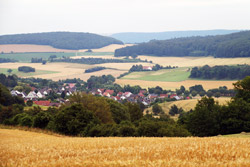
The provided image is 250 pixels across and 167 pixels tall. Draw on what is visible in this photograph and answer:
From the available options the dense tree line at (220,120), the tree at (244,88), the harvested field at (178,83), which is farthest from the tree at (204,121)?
the harvested field at (178,83)

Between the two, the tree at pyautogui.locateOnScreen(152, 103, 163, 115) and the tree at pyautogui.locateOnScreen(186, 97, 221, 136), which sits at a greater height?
the tree at pyautogui.locateOnScreen(186, 97, 221, 136)

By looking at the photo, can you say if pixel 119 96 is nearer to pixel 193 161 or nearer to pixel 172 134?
pixel 172 134

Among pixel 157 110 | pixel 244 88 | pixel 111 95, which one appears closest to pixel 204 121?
pixel 244 88

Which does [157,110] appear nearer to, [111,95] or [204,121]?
[204,121]

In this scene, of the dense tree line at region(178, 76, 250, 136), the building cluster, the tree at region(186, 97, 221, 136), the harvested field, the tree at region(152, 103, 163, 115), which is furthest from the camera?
the harvested field

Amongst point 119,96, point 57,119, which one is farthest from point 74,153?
point 119,96

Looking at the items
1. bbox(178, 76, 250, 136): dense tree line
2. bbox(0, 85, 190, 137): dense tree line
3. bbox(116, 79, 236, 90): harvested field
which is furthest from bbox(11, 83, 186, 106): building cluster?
bbox(178, 76, 250, 136): dense tree line

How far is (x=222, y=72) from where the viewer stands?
17312cm

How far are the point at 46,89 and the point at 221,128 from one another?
12109 centimetres

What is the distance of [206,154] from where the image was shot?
1570cm

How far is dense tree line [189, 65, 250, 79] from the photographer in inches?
6654

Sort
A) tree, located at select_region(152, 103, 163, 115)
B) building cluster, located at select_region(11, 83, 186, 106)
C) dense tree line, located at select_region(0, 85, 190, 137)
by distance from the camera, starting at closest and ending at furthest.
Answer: dense tree line, located at select_region(0, 85, 190, 137), tree, located at select_region(152, 103, 163, 115), building cluster, located at select_region(11, 83, 186, 106)

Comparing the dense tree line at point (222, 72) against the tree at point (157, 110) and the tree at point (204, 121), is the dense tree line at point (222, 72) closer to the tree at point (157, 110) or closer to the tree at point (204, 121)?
the tree at point (157, 110)

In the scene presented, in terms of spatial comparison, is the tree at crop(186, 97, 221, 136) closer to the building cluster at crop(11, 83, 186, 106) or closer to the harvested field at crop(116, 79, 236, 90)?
the building cluster at crop(11, 83, 186, 106)
